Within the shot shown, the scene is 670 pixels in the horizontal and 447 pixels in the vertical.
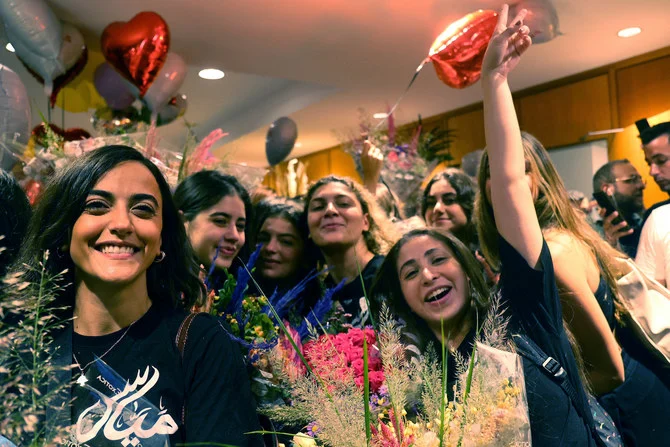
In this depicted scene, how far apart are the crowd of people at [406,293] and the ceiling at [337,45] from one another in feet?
4.18

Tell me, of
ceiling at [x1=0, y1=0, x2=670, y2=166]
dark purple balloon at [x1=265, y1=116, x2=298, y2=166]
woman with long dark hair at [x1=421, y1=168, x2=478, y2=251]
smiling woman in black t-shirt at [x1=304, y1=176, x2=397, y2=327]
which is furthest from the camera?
dark purple balloon at [x1=265, y1=116, x2=298, y2=166]

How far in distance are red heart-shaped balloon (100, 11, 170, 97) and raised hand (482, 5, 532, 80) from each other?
119 inches

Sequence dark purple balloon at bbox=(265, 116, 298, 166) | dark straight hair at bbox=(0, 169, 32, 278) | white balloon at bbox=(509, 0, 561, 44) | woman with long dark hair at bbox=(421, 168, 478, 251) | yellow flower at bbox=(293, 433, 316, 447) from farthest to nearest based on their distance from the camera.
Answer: dark purple balloon at bbox=(265, 116, 298, 166) → white balloon at bbox=(509, 0, 561, 44) → woman with long dark hair at bbox=(421, 168, 478, 251) → dark straight hair at bbox=(0, 169, 32, 278) → yellow flower at bbox=(293, 433, 316, 447)

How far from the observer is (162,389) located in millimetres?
1057

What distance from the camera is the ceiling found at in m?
4.00

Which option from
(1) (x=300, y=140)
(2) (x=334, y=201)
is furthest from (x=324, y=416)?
(1) (x=300, y=140)

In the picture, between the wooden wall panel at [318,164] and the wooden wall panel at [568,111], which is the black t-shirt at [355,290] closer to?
the wooden wall panel at [568,111]

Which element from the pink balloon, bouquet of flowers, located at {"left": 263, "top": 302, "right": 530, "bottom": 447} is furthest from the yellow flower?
the pink balloon

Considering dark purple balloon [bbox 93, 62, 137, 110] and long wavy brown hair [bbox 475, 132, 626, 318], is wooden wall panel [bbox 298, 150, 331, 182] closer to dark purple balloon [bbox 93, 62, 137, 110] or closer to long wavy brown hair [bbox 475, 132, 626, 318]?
dark purple balloon [bbox 93, 62, 137, 110]

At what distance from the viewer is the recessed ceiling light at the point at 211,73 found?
5.40 metres

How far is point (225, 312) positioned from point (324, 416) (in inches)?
25.7

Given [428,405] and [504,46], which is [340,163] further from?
[428,405]

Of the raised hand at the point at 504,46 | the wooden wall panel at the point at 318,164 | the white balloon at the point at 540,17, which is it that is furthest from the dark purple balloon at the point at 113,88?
the wooden wall panel at the point at 318,164

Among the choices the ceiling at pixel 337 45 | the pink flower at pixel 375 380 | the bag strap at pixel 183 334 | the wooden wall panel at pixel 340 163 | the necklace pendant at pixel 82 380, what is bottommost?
the pink flower at pixel 375 380
